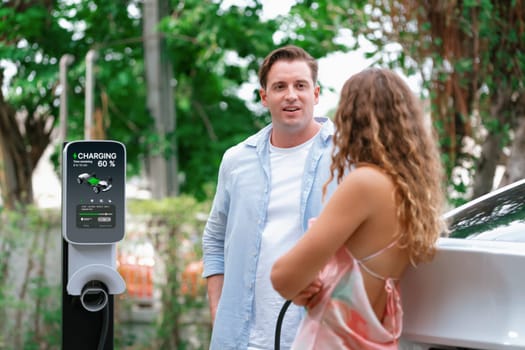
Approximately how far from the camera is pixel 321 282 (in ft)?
7.86

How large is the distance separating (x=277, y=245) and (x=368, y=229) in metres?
0.80

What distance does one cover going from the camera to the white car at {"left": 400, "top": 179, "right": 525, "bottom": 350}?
7.51 ft

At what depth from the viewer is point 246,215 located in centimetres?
319

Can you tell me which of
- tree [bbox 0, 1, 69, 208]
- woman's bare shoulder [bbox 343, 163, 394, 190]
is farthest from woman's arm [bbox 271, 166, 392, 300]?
tree [bbox 0, 1, 69, 208]

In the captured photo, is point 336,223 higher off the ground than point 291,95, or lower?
lower

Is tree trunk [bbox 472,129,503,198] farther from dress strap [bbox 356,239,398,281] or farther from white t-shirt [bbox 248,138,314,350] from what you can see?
dress strap [bbox 356,239,398,281]

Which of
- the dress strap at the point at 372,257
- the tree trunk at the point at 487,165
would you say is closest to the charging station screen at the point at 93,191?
the dress strap at the point at 372,257

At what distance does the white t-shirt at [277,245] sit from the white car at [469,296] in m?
0.57

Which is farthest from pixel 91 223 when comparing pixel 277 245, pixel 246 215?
pixel 277 245

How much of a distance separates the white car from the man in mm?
604

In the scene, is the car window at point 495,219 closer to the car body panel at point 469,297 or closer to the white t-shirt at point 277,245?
the car body panel at point 469,297

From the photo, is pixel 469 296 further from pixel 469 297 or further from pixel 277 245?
pixel 277 245

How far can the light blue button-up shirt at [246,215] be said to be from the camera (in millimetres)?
3121

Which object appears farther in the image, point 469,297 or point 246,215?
point 246,215
